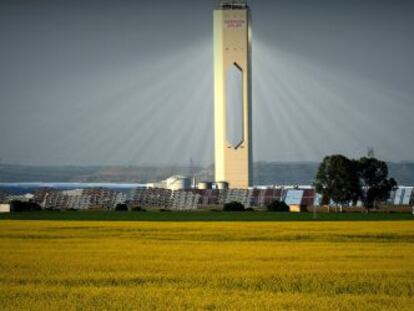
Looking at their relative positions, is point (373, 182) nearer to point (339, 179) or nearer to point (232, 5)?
point (339, 179)

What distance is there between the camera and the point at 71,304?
20.3m

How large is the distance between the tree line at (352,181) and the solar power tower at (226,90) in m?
41.7

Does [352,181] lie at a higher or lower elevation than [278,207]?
higher

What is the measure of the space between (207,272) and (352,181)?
9481cm

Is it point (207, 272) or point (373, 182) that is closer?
point (207, 272)

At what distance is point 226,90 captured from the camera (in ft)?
549

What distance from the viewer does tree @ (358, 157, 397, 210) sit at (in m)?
121

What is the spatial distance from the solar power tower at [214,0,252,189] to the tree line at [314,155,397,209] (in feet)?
137

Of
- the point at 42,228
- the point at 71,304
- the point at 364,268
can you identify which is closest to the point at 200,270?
the point at 364,268

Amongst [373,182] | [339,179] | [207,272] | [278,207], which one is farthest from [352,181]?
[207,272]

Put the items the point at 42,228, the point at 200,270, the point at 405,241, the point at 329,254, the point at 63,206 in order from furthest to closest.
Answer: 1. the point at 63,206
2. the point at 42,228
3. the point at 405,241
4. the point at 329,254
5. the point at 200,270

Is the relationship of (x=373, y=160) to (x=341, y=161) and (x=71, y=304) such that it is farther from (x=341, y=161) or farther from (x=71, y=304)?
(x=71, y=304)

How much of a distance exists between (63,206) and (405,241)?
276 feet

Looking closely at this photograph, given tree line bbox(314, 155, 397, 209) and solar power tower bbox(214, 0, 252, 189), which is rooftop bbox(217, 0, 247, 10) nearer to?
solar power tower bbox(214, 0, 252, 189)
